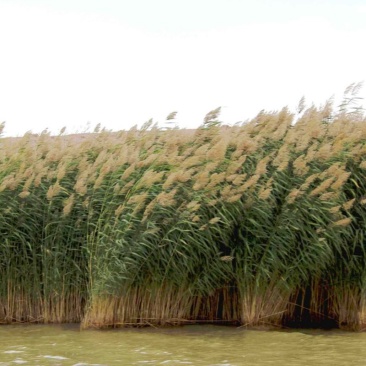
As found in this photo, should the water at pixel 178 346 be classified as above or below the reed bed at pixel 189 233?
below

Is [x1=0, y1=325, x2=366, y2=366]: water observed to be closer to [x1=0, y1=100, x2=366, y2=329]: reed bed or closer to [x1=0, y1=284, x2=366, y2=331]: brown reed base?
[x1=0, y1=284, x2=366, y2=331]: brown reed base

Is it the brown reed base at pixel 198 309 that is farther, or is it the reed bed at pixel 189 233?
the brown reed base at pixel 198 309

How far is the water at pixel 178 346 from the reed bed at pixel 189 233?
421mm

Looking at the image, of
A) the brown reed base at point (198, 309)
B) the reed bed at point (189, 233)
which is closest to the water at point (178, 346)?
Answer: the brown reed base at point (198, 309)

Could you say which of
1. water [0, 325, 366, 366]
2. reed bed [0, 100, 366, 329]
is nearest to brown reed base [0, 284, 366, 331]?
reed bed [0, 100, 366, 329]

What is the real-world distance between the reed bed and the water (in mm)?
421

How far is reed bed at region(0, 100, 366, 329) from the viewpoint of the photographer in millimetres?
9398

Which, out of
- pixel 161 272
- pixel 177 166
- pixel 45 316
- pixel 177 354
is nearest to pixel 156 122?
pixel 177 166

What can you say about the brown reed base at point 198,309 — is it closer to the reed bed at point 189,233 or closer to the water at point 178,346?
the reed bed at point 189,233

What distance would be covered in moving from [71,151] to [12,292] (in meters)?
2.03

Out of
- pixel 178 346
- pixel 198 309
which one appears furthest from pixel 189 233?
pixel 178 346

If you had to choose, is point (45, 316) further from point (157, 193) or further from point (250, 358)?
point (250, 358)

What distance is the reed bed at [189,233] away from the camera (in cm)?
940

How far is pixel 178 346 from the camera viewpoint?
8383mm
